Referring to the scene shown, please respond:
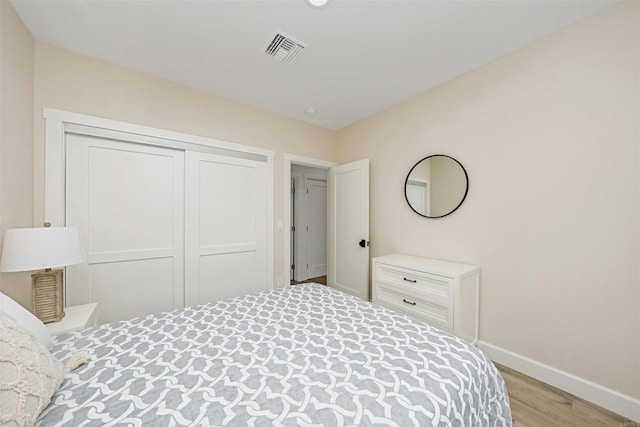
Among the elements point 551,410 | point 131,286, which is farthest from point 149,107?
point 551,410

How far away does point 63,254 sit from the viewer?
144 cm

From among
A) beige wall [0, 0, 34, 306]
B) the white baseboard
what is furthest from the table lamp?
the white baseboard

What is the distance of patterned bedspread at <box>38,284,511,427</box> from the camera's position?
2.44 feet

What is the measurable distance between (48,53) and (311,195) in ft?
11.8

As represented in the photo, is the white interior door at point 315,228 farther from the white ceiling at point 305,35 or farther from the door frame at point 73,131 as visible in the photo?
the white ceiling at point 305,35

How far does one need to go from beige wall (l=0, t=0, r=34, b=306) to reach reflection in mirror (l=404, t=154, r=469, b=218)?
10.0 feet

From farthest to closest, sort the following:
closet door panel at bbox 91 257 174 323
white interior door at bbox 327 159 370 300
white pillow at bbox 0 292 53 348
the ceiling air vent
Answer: white interior door at bbox 327 159 370 300 → closet door panel at bbox 91 257 174 323 → the ceiling air vent → white pillow at bbox 0 292 53 348

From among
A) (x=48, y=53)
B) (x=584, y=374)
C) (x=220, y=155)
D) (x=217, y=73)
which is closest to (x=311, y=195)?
(x=220, y=155)

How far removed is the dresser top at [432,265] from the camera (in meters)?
1.99

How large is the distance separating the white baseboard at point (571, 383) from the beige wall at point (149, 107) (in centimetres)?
224

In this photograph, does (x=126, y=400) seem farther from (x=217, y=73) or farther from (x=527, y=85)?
(x=527, y=85)

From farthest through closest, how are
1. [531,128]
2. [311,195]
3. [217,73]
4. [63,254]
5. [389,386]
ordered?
[311,195], [217,73], [531,128], [63,254], [389,386]

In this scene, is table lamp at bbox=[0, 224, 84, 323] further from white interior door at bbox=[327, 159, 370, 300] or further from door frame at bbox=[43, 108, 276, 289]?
white interior door at bbox=[327, 159, 370, 300]

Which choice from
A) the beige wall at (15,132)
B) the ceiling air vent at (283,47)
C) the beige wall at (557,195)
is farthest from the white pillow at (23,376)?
the beige wall at (557,195)
